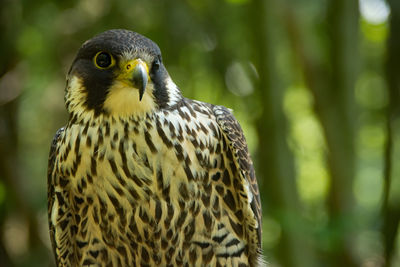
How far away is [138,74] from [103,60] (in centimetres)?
27

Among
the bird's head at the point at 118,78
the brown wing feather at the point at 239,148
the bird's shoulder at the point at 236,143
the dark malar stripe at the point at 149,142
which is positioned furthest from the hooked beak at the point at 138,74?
the brown wing feather at the point at 239,148

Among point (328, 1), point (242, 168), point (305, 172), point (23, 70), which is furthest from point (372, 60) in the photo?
point (242, 168)

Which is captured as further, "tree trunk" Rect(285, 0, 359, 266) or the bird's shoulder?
"tree trunk" Rect(285, 0, 359, 266)

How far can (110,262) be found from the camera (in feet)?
9.42

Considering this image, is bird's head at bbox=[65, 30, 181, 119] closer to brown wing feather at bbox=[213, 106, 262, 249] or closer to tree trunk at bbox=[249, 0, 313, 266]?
brown wing feather at bbox=[213, 106, 262, 249]

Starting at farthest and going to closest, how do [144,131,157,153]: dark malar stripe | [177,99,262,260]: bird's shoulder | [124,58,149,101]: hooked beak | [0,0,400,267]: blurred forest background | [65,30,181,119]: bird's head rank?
[0,0,400,267]: blurred forest background < [177,99,262,260]: bird's shoulder < [144,131,157,153]: dark malar stripe < [65,30,181,119]: bird's head < [124,58,149,101]: hooked beak

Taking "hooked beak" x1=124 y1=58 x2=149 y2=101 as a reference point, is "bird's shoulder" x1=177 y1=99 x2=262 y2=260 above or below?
below

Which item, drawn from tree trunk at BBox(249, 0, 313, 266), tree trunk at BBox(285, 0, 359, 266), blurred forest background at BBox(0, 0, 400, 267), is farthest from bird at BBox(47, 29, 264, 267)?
tree trunk at BBox(285, 0, 359, 266)

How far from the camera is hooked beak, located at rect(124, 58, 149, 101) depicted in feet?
7.88

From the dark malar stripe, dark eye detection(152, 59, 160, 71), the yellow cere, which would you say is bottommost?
the dark malar stripe

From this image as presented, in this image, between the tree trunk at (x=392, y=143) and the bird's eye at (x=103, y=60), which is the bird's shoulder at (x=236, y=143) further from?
the tree trunk at (x=392, y=143)

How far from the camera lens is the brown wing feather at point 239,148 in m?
2.90

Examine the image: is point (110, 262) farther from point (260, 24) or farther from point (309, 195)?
point (309, 195)

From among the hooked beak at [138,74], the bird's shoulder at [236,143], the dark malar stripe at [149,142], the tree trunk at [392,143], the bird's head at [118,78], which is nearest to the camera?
the hooked beak at [138,74]
